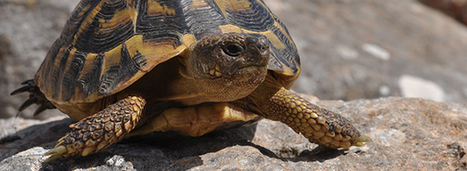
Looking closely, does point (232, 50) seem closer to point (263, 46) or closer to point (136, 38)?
point (263, 46)

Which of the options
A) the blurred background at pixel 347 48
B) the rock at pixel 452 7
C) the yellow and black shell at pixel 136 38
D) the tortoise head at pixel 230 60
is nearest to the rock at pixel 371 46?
the blurred background at pixel 347 48

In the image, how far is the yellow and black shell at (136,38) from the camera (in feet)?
8.00

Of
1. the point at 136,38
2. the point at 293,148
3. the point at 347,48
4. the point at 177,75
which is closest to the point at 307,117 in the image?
the point at 293,148

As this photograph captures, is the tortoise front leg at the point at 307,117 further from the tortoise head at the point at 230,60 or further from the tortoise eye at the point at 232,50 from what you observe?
the tortoise eye at the point at 232,50

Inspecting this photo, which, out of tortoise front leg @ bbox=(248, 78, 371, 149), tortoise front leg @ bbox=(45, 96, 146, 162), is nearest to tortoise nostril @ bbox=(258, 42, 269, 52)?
tortoise front leg @ bbox=(248, 78, 371, 149)

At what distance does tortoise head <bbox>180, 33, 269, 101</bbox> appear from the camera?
2139 millimetres

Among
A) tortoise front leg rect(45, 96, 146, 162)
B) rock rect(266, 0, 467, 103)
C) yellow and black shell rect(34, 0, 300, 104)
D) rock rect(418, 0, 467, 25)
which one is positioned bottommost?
rock rect(418, 0, 467, 25)

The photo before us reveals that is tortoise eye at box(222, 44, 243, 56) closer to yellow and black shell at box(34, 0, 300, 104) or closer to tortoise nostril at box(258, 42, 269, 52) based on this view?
tortoise nostril at box(258, 42, 269, 52)

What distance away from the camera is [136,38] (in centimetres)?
253

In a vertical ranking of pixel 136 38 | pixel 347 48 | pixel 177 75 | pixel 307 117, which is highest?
pixel 136 38

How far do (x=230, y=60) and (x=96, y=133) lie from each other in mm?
750

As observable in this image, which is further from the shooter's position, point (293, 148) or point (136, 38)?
point (293, 148)

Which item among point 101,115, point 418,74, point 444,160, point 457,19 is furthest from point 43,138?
point 457,19

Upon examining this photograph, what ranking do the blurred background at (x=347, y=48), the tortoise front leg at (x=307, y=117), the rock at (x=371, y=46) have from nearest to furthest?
the tortoise front leg at (x=307, y=117), the blurred background at (x=347, y=48), the rock at (x=371, y=46)
